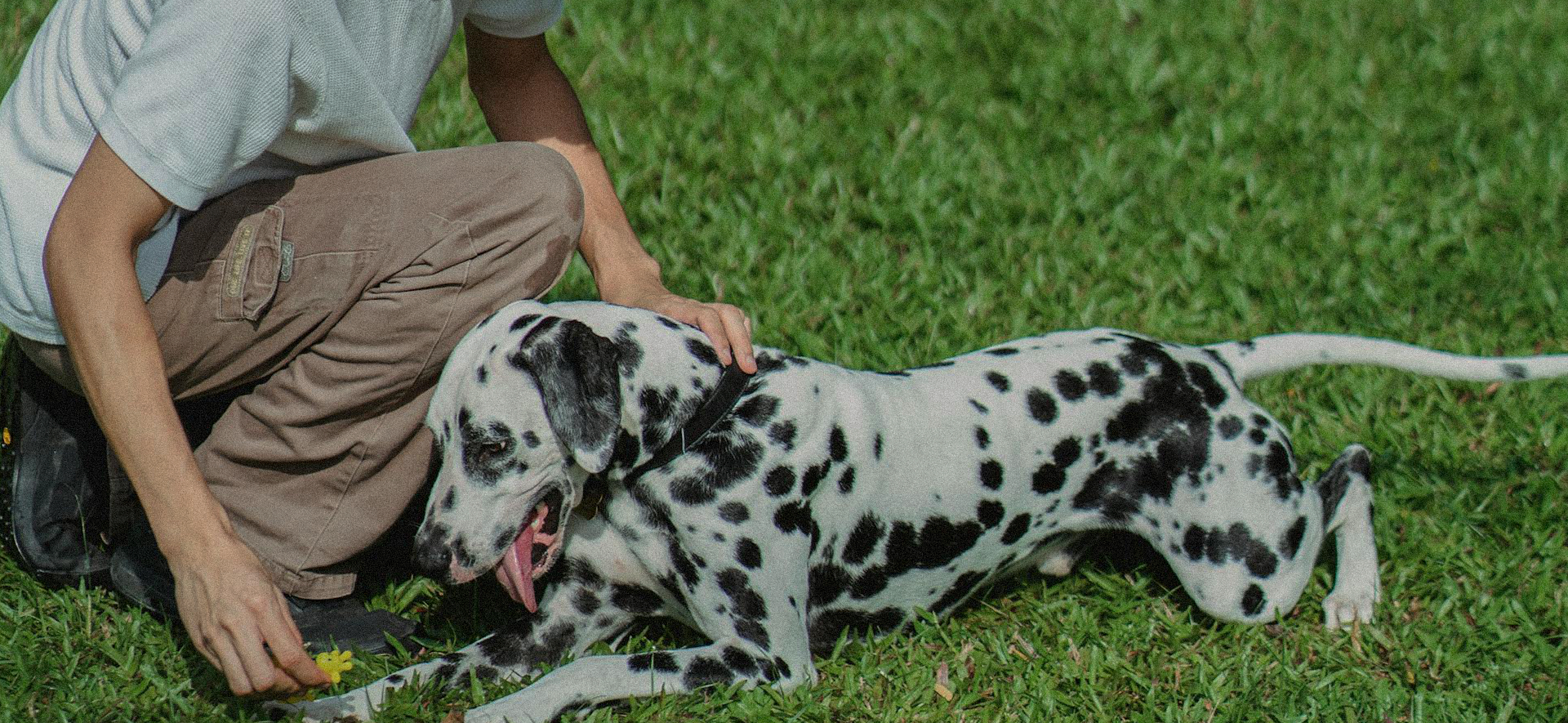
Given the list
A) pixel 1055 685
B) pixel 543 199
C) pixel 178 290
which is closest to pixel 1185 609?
pixel 1055 685

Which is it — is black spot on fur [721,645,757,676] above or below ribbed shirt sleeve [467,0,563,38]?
below

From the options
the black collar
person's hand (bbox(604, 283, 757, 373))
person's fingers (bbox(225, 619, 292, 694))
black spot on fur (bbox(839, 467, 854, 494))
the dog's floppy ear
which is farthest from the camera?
black spot on fur (bbox(839, 467, 854, 494))

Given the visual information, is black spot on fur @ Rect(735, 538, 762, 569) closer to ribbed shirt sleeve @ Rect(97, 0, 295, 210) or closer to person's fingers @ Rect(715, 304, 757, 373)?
person's fingers @ Rect(715, 304, 757, 373)

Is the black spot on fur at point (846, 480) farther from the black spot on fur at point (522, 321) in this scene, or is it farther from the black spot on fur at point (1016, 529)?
the black spot on fur at point (522, 321)

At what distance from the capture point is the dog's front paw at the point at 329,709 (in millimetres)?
3809

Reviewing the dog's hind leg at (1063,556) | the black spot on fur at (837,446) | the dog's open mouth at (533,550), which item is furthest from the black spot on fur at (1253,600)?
the dog's open mouth at (533,550)

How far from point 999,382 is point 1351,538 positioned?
4.15 feet

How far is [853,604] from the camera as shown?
4227 mm

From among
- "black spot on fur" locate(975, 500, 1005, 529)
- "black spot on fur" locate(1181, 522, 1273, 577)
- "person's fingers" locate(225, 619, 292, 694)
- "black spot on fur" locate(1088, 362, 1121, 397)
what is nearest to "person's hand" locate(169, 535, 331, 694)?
"person's fingers" locate(225, 619, 292, 694)

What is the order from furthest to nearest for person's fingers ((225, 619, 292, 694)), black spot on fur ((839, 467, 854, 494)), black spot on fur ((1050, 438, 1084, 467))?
black spot on fur ((1050, 438, 1084, 467))
black spot on fur ((839, 467, 854, 494))
person's fingers ((225, 619, 292, 694))

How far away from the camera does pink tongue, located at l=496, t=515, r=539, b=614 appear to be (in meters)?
3.84

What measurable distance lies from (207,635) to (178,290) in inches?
41.3

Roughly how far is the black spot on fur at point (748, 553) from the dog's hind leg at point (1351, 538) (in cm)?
177

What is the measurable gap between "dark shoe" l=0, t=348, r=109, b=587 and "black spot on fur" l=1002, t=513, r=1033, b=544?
2.51 m
